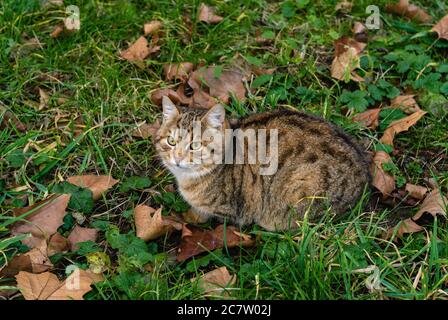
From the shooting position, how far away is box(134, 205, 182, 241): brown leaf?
375 cm

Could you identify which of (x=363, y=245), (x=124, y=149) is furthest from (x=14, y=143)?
(x=363, y=245)

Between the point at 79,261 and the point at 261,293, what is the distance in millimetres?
1103

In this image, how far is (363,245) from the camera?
Result: 11.5ft

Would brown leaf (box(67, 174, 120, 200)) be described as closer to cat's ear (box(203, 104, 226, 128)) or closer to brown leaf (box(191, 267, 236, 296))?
cat's ear (box(203, 104, 226, 128))

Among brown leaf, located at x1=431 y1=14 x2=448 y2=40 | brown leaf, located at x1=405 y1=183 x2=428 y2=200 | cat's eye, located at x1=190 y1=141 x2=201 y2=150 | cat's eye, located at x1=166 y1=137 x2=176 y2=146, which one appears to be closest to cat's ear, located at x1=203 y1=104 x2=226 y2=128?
cat's eye, located at x1=190 y1=141 x2=201 y2=150

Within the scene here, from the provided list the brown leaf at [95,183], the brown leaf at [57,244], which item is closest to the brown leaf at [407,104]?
the brown leaf at [95,183]

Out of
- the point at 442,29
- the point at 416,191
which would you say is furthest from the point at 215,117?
the point at 442,29

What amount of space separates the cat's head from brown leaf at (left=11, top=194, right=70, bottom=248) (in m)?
0.71

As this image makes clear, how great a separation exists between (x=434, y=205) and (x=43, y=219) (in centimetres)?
Answer: 234

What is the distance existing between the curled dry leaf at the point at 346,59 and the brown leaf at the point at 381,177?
2.47ft

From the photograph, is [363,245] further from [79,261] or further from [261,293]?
[79,261]

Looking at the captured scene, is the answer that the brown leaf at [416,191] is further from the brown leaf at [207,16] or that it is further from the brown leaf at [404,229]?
the brown leaf at [207,16]

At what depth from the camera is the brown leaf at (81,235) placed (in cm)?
376

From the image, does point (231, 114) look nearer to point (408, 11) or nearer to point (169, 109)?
point (169, 109)
